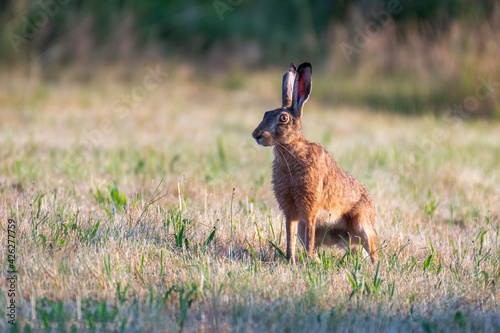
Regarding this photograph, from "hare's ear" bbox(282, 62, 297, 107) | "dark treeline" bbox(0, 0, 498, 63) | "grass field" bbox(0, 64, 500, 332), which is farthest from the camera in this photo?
"dark treeline" bbox(0, 0, 498, 63)

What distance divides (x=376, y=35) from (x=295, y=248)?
427 inches

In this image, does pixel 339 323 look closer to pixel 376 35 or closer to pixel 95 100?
pixel 95 100

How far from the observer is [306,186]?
4.04m

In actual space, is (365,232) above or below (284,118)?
below

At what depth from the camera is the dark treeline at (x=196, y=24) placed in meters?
12.6

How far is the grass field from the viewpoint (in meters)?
3.29

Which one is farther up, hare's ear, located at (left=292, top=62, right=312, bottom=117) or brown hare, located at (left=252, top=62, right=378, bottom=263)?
hare's ear, located at (left=292, top=62, right=312, bottom=117)

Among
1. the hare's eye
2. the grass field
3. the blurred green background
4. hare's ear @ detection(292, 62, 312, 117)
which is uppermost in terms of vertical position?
the blurred green background

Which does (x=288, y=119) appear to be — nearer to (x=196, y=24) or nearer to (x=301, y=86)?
(x=301, y=86)

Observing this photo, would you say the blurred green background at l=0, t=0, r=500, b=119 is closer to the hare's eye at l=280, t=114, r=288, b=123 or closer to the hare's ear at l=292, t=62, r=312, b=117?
the hare's ear at l=292, t=62, r=312, b=117

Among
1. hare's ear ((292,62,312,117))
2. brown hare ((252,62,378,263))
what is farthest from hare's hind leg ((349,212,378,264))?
hare's ear ((292,62,312,117))

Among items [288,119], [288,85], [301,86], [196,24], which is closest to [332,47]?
[196,24]

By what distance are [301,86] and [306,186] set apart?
2.14ft

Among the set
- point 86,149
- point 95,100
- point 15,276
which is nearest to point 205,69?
point 95,100
